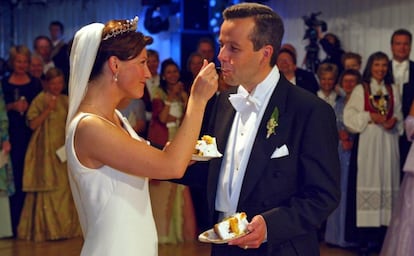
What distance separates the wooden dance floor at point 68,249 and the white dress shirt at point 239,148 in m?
3.41

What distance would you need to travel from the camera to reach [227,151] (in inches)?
104

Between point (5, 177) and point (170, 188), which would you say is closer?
point (170, 188)

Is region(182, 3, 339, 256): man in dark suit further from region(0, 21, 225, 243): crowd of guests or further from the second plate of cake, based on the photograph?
region(0, 21, 225, 243): crowd of guests

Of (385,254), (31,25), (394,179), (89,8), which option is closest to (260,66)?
(385,254)

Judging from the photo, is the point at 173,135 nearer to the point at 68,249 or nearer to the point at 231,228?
the point at 68,249

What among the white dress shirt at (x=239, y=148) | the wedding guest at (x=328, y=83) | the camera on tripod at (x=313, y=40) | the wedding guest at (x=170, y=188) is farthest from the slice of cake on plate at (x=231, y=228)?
the camera on tripod at (x=313, y=40)

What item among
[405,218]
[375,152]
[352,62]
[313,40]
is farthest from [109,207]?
[313,40]

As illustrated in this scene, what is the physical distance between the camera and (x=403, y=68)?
6176 millimetres

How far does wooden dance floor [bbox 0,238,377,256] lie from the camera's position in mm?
A: 5996

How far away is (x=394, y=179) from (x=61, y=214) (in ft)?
9.57

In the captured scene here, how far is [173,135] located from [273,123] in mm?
3859

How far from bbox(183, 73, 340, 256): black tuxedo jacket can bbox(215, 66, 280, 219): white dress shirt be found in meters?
0.03

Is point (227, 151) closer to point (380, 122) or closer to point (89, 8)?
point (380, 122)

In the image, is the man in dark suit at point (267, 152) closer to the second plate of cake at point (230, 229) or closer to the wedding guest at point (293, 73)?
the second plate of cake at point (230, 229)
